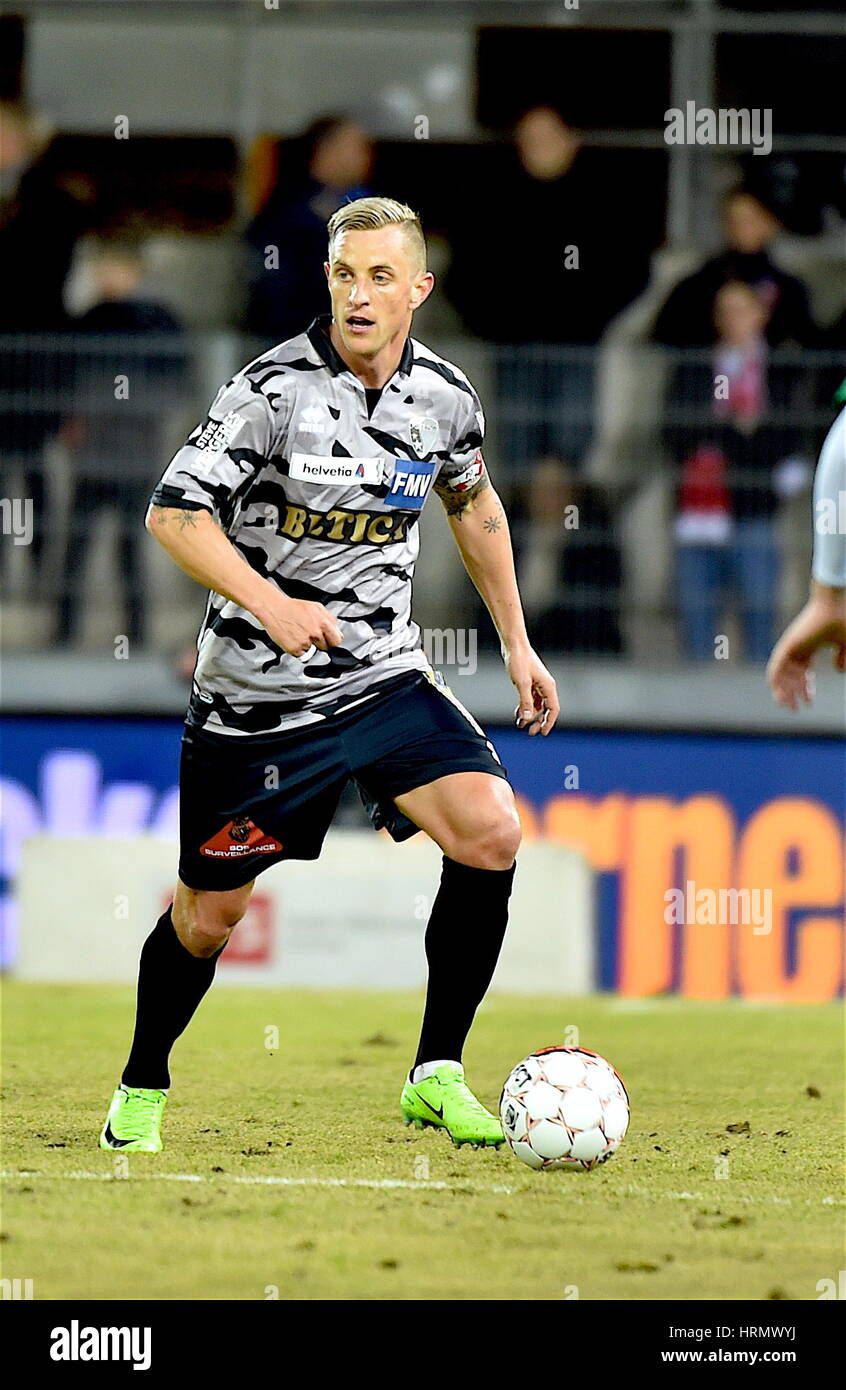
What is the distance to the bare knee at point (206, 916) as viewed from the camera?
557 centimetres

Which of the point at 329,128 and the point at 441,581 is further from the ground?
the point at 329,128

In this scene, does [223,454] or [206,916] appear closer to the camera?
[223,454]

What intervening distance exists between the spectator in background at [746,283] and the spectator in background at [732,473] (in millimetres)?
78

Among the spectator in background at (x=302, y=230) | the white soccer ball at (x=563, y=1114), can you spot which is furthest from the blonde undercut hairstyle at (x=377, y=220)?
the spectator in background at (x=302, y=230)

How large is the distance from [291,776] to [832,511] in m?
1.57

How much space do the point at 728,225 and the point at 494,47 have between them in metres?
2.86

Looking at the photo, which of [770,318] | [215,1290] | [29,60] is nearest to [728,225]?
[770,318]

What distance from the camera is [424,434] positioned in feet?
18.4

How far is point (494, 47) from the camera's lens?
13383 millimetres

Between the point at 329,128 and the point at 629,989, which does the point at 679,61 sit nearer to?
the point at 329,128

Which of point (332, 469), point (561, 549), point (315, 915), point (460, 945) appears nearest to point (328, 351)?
point (332, 469)
